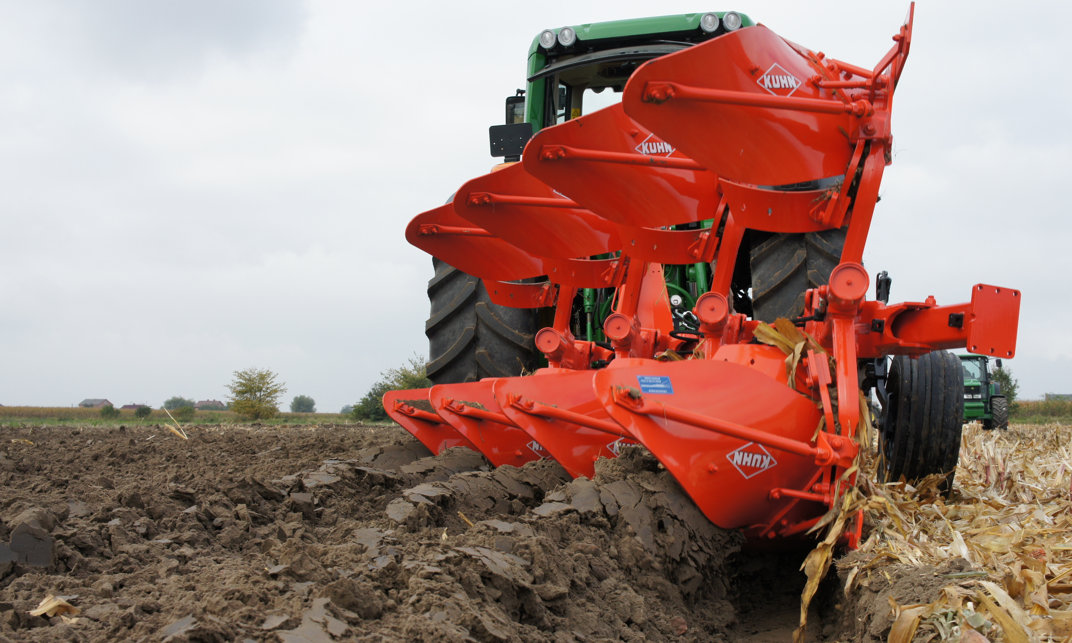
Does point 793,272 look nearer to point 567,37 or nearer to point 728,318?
point 728,318

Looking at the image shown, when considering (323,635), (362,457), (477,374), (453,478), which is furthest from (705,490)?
(477,374)

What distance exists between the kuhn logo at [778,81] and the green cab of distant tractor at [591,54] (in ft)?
6.50

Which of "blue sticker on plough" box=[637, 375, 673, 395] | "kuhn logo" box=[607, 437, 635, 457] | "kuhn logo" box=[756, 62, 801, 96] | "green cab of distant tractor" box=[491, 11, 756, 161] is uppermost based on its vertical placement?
"green cab of distant tractor" box=[491, 11, 756, 161]

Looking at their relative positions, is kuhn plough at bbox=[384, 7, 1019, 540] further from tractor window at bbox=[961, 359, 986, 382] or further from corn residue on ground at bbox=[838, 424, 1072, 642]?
tractor window at bbox=[961, 359, 986, 382]

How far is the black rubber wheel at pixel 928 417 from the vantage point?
343 centimetres

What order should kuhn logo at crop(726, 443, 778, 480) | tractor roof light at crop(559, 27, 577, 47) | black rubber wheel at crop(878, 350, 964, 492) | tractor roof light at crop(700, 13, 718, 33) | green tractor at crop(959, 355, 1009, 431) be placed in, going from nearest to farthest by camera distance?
kuhn logo at crop(726, 443, 778, 480) < black rubber wheel at crop(878, 350, 964, 492) < tractor roof light at crop(700, 13, 718, 33) < tractor roof light at crop(559, 27, 577, 47) < green tractor at crop(959, 355, 1009, 431)

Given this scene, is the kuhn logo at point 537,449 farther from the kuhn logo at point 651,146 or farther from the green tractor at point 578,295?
the kuhn logo at point 651,146

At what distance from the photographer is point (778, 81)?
3.20 m

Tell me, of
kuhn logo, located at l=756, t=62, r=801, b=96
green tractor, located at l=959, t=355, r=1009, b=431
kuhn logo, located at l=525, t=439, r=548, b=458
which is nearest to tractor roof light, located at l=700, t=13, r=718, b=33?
kuhn logo, located at l=756, t=62, r=801, b=96

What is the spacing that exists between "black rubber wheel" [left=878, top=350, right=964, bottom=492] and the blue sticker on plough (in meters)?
1.09

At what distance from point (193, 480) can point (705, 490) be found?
80.2 inches

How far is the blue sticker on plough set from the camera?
9.30ft

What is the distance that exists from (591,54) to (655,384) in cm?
309

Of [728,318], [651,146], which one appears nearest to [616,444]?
[728,318]
